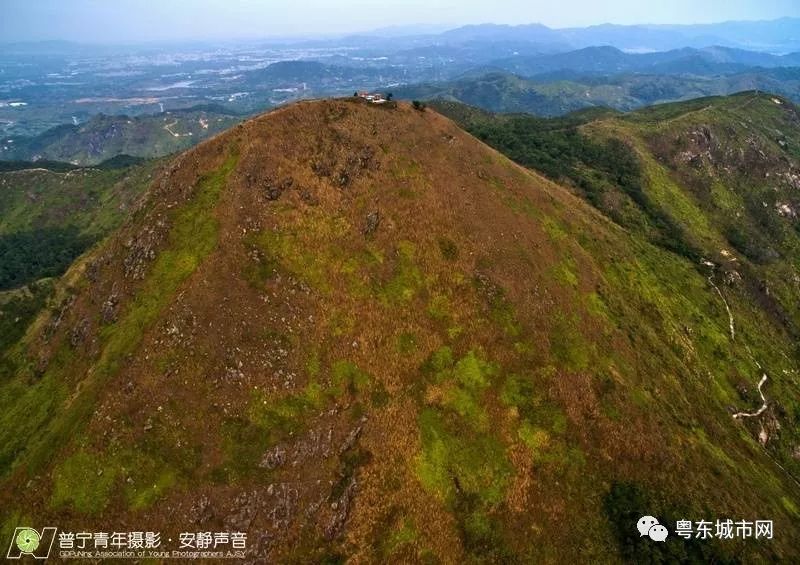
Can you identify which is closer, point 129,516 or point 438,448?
point 129,516

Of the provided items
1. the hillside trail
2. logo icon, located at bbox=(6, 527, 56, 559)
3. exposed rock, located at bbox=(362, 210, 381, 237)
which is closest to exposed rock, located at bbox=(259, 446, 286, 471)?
logo icon, located at bbox=(6, 527, 56, 559)

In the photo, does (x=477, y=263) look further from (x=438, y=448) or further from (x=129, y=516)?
(x=129, y=516)

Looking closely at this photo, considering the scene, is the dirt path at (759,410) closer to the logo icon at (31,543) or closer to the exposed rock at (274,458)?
the exposed rock at (274,458)

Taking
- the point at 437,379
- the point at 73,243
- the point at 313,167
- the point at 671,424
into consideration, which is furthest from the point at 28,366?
the point at 73,243

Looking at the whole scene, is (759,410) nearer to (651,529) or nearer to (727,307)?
(727,307)

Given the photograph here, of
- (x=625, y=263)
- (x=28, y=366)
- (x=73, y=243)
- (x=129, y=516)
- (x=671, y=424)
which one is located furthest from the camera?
(x=73, y=243)

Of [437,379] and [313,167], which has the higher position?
[313,167]

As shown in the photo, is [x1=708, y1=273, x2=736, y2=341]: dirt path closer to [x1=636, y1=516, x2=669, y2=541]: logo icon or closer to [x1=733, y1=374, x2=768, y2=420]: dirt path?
[x1=733, y1=374, x2=768, y2=420]: dirt path
